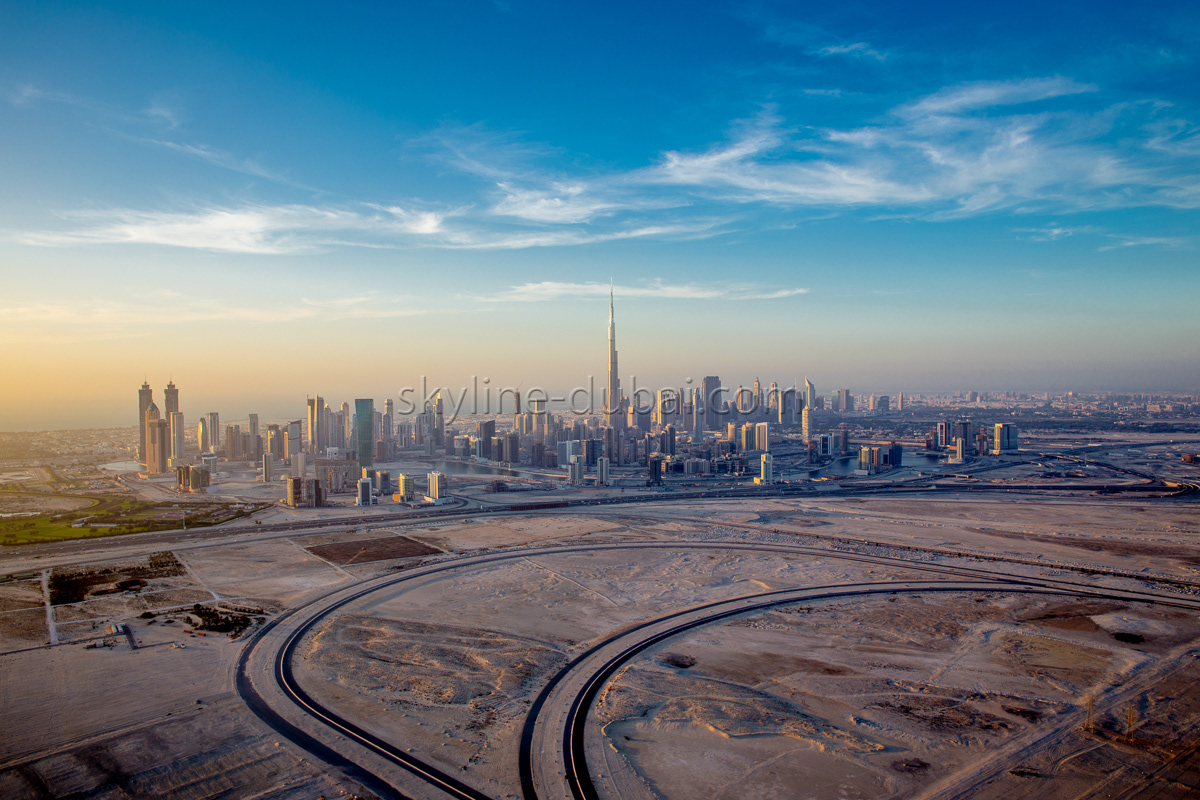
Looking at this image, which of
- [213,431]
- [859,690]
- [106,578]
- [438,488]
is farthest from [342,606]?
[213,431]

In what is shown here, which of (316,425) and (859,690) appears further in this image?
(316,425)

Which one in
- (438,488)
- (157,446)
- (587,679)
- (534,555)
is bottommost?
(534,555)

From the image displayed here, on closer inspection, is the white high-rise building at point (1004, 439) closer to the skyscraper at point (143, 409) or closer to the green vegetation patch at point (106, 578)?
the green vegetation patch at point (106, 578)

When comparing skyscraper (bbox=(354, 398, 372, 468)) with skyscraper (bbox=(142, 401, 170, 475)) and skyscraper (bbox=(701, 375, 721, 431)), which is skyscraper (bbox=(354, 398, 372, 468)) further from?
skyscraper (bbox=(701, 375, 721, 431))

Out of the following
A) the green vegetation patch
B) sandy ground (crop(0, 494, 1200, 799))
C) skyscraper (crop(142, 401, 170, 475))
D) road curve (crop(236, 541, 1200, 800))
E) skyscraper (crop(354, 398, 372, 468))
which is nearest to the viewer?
sandy ground (crop(0, 494, 1200, 799))

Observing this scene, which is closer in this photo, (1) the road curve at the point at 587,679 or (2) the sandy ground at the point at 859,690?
(1) the road curve at the point at 587,679

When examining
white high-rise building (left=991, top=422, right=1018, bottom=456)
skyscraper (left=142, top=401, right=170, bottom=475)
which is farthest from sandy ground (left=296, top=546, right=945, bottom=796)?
white high-rise building (left=991, top=422, right=1018, bottom=456)

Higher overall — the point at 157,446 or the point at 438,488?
the point at 157,446

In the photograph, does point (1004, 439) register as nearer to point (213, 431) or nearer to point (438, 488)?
point (438, 488)

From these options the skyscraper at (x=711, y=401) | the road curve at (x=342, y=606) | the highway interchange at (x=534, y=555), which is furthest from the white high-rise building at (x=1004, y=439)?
the road curve at (x=342, y=606)

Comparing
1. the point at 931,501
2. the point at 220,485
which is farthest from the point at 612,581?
the point at 220,485
